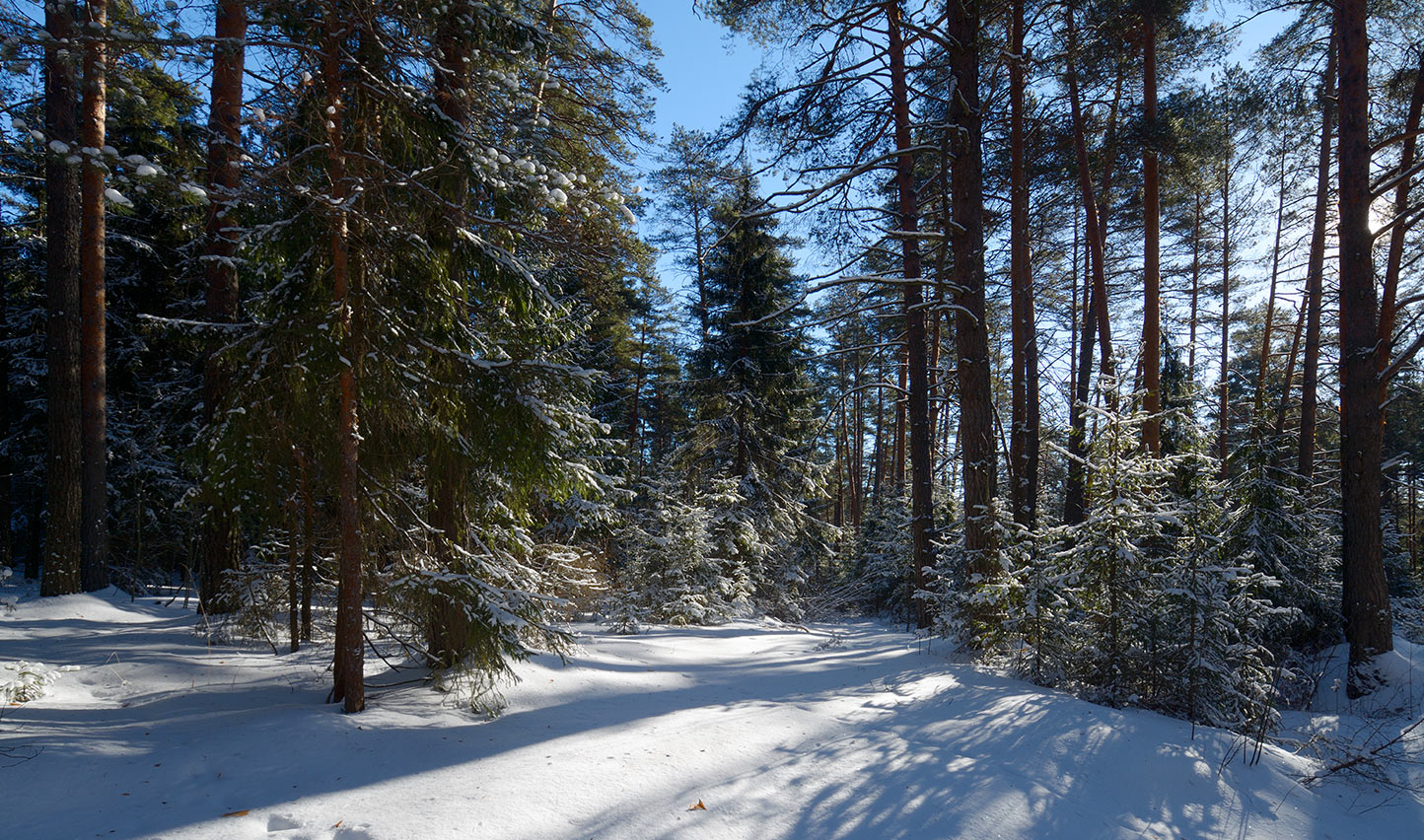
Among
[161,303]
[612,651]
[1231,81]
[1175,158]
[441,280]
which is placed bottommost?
[612,651]

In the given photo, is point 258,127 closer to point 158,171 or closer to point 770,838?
point 158,171

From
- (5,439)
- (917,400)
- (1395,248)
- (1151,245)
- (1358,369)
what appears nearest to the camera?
(1358,369)

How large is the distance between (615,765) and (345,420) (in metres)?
2.72

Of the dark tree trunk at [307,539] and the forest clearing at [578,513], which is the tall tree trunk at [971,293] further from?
the dark tree trunk at [307,539]

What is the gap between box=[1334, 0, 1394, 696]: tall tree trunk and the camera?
7461mm

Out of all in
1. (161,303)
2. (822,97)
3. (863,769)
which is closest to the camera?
(863,769)

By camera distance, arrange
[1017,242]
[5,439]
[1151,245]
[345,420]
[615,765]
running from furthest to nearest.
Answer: [5,439]
[1151,245]
[1017,242]
[345,420]
[615,765]

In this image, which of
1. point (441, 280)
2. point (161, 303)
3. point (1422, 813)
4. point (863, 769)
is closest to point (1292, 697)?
point (1422, 813)

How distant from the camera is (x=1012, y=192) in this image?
955 cm

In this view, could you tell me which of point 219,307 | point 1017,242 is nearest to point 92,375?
point 219,307

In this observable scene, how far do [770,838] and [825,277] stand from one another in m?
5.05

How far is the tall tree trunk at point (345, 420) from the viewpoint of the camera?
162 inches

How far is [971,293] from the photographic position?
23.2 feet

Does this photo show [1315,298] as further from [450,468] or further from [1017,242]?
[450,468]
